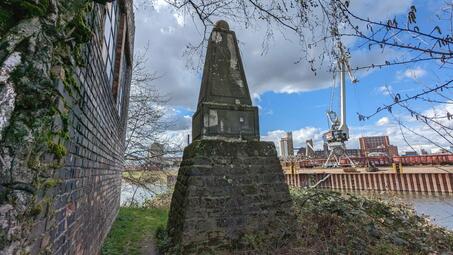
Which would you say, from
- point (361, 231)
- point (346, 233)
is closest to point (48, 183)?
point (346, 233)

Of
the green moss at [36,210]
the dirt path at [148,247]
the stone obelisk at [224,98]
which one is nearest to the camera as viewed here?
the green moss at [36,210]

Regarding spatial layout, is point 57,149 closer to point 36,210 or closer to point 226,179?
point 36,210

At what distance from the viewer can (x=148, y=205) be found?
15.7 meters

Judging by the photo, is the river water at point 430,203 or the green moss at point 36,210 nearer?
the green moss at point 36,210

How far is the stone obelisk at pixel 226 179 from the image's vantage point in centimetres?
538

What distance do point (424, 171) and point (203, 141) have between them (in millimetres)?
24492

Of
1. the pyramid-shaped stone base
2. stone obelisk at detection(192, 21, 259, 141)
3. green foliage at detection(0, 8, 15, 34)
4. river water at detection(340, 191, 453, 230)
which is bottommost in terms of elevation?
river water at detection(340, 191, 453, 230)

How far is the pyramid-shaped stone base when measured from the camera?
17.5ft

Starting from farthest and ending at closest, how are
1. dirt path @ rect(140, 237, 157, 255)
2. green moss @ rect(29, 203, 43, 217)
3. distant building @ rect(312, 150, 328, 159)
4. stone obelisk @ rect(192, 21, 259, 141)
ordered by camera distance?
distant building @ rect(312, 150, 328, 159) < stone obelisk @ rect(192, 21, 259, 141) < dirt path @ rect(140, 237, 157, 255) < green moss @ rect(29, 203, 43, 217)

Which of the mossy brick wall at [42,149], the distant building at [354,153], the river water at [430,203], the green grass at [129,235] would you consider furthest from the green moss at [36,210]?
the distant building at [354,153]

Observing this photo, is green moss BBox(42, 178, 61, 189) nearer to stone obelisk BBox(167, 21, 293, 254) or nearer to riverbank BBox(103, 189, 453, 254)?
stone obelisk BBox(167, 21, 293, 254)

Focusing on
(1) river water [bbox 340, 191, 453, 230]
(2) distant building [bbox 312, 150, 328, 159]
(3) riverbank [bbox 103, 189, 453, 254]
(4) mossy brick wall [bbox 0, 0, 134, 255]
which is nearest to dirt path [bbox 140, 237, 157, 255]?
(3) riverbank [bbox 103, 189, 453, 254]

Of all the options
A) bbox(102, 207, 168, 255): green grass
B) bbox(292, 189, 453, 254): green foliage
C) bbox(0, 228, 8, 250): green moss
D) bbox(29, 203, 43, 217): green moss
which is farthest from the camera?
bbox(102, 207, 168, 255): green grass

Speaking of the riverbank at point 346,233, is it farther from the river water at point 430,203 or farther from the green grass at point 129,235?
the river water at point 430,203
